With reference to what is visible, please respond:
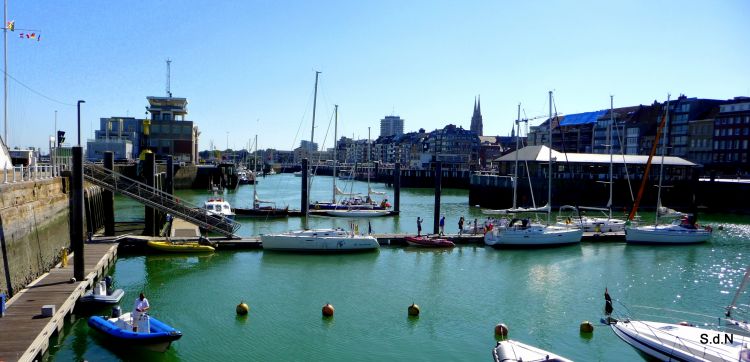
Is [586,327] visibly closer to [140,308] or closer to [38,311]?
[140,308]

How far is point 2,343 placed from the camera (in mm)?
16531

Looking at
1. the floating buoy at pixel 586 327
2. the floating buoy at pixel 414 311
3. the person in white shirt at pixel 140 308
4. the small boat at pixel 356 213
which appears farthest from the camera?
the small boat at pixel 356 213

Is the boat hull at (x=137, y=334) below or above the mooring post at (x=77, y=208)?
below

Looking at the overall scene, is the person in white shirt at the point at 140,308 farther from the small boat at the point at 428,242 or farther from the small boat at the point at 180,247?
the small boat at the point at 428,242

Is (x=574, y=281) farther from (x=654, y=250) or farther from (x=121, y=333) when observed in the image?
(x=121, y=333)

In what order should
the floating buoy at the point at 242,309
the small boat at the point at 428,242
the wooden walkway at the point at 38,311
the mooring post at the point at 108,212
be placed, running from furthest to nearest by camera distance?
the small boat at the point at 428,242 → the mooring post at the point at 108,212 → the floating buoy at the point at 242,309 → the wooden walkway at the point at 38,311

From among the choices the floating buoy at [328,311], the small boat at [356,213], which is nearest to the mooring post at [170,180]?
the small boat at [356,213]

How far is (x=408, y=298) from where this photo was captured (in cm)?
2759

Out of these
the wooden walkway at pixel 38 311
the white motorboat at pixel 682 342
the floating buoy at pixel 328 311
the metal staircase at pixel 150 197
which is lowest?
the floating buoy at pixel 328 311

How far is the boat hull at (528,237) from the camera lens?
139 feet

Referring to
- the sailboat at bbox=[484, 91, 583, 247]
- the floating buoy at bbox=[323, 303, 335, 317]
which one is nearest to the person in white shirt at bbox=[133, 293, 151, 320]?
the floating buoy at bbox=[323, 303, 335, 317]

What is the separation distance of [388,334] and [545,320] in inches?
293

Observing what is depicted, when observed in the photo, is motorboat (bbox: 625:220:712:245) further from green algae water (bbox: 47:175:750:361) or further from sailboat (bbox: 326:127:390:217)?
sailboat (bbox: 326:127:390:217)

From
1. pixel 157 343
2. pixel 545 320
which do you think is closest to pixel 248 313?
pixel 157 343
